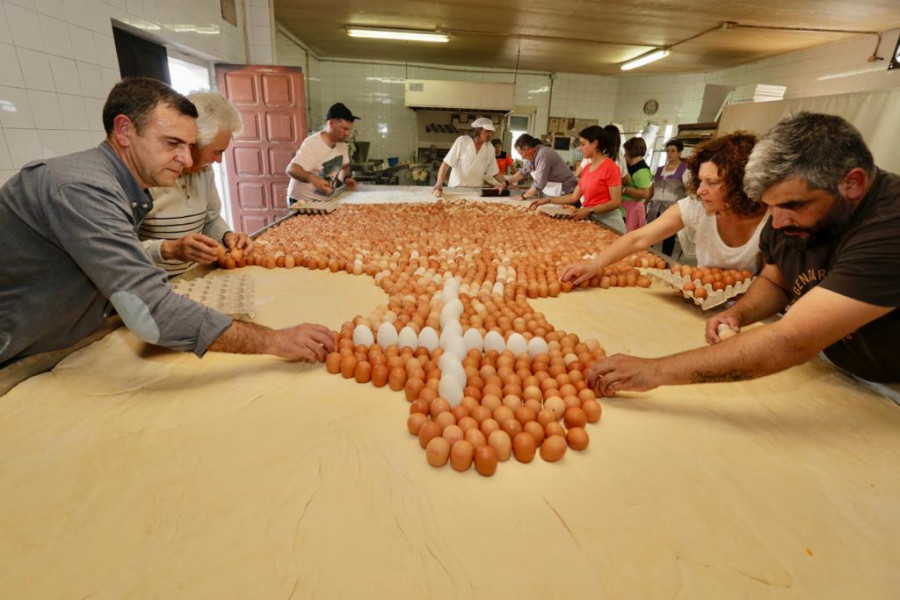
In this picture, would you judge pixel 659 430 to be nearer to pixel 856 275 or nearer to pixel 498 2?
pixel 856 275

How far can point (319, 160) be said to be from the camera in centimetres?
471

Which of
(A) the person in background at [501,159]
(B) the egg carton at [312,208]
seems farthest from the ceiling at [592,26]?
(B) the egg carton at [312,208]

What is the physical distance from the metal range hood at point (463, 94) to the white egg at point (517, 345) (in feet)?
23.3

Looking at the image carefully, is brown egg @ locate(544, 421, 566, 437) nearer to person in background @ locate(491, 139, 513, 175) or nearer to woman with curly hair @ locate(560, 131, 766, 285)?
woman with curly hair @ locate(560, 131, 766, 285)

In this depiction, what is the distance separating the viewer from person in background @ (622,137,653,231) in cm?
540

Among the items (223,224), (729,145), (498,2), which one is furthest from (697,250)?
(498,2)

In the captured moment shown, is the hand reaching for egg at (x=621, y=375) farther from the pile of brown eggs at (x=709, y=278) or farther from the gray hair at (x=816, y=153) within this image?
the pile of brown eggs at (x=709, y=278)

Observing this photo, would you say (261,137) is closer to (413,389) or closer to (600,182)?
(600,182)

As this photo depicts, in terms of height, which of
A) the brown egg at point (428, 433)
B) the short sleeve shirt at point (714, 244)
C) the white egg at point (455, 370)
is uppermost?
the short sleeve shirt at point (714, 244)

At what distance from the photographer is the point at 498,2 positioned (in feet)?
17.8

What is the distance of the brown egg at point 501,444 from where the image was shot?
1.07m

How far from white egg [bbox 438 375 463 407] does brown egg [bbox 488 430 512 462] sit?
0.63 feet

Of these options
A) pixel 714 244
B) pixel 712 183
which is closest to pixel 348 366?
pixel 712 183

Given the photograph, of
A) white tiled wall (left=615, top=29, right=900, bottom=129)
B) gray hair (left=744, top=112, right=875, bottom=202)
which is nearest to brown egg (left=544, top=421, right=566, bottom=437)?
gray hair (left=744, top=112, right=875, bottom=202)
